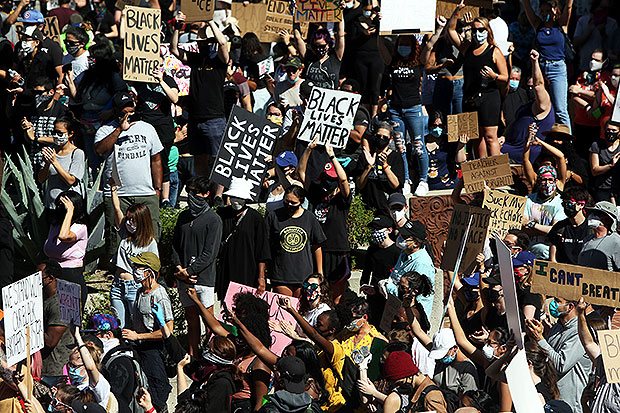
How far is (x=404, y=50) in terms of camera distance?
13.1 m

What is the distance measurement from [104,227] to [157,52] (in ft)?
6.40

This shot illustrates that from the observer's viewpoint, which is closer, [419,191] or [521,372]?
[521,372]

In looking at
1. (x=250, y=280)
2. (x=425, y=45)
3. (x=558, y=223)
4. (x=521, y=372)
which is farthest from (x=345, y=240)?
(x=521, y=372)

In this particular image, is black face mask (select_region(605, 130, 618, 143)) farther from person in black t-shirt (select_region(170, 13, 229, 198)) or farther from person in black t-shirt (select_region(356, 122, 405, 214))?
person in black t-shirt (select_region(170, 13, 229, 198))

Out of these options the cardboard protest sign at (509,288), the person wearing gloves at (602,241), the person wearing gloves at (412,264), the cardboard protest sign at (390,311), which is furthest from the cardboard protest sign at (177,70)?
the cardboard protest sign at (509,288)

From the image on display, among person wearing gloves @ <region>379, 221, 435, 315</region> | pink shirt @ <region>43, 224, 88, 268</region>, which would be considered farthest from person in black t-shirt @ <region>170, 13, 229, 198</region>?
person wearing gloves @ <region>379, 221, 435, 315</region>

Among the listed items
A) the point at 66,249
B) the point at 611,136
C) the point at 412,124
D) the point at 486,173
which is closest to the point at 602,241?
the point at 486,173

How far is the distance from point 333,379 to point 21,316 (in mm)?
2283

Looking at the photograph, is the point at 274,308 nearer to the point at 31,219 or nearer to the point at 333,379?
the point at 333,379

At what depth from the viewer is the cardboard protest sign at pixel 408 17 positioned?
42.2ft

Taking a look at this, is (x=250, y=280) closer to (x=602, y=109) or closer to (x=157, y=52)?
(x=157, y=52)

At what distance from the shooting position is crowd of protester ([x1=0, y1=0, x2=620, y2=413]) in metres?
8.27

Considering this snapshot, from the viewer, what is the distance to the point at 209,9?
42.4 feet

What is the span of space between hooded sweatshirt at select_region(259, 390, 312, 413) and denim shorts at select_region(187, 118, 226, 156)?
20.3 feet
